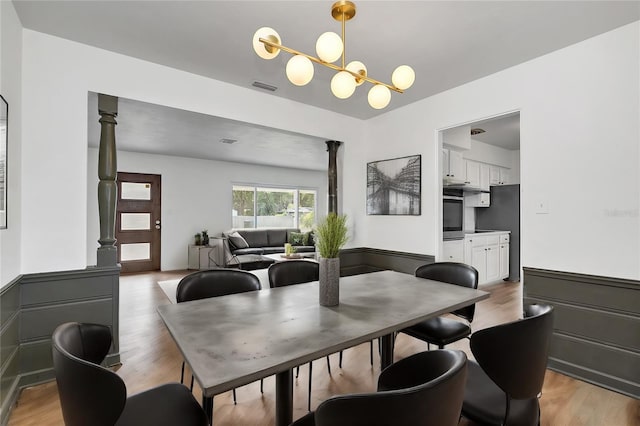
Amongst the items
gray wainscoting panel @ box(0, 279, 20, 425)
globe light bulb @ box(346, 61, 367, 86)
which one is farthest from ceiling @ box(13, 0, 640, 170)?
gray wainscoting panel @ box(0, 279, 20, 425)

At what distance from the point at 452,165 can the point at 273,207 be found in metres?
4.90

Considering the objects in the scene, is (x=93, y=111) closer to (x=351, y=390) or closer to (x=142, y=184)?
(x=142, y=184)

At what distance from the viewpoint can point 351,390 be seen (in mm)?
2197

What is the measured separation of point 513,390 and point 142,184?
7086 millimetres

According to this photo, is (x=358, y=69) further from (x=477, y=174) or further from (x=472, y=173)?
(x=477, y=174)

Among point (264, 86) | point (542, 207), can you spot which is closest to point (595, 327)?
point (542, 207)

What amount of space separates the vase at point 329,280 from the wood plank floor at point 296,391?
0.85 metres

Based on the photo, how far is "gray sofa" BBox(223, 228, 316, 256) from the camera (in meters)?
6.60

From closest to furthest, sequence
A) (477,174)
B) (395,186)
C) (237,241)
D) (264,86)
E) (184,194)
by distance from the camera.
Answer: (264,86) < (395,186) < (477,174) < (237,241) < (184,194)

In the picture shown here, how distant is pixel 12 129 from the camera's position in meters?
2.03

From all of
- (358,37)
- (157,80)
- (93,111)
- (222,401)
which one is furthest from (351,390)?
(93,111)

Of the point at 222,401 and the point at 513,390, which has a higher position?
the point at 513,390

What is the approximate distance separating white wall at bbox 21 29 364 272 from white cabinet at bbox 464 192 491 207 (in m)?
5.31

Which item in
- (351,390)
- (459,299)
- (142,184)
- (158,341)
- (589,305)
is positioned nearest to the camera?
(459,299)
